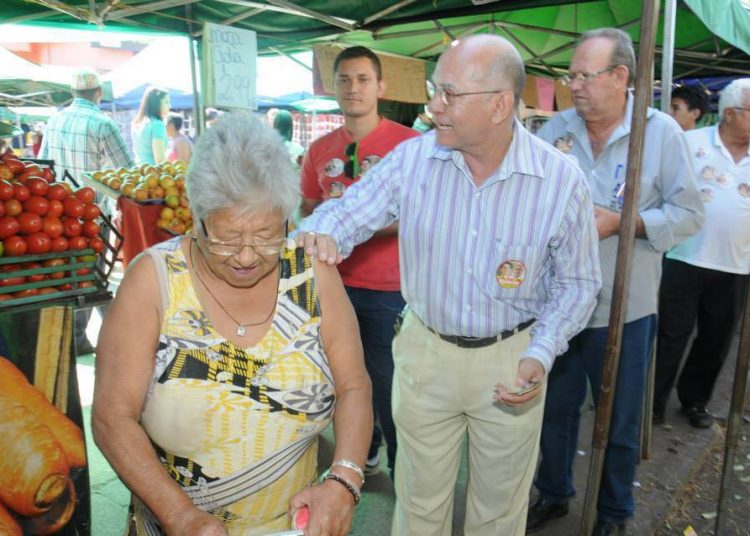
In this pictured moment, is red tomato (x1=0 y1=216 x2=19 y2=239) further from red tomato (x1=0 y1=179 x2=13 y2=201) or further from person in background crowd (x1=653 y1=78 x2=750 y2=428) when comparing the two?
person in background crowd (x1=653 y1=78 x2=750 y2=428)

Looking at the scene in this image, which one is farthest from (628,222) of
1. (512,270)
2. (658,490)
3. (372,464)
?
(658,490)

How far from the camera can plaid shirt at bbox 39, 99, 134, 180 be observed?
203 inches

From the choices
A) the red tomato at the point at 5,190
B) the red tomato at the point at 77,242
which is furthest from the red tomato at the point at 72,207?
the red tomato at the point at 5,190

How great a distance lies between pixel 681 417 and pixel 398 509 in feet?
10.4

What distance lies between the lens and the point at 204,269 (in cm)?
164

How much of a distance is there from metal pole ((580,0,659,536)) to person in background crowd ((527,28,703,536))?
0.41 metres

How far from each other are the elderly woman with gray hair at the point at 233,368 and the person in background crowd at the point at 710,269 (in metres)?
3.48

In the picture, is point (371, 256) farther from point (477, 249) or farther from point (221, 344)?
point (221, 344)

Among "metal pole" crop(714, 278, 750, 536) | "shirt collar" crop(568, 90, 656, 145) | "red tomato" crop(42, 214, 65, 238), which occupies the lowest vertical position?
"metal pole" crop(714, 278, 750, 536)

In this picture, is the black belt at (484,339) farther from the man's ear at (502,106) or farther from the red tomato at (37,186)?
the red tomato at (37,186)

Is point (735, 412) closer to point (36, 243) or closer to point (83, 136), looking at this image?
point (36, 243)

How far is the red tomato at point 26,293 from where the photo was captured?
7.82 ft

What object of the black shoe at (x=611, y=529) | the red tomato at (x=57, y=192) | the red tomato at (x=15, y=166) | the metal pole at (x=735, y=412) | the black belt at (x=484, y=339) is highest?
the red tomato at (x=15, y=166)

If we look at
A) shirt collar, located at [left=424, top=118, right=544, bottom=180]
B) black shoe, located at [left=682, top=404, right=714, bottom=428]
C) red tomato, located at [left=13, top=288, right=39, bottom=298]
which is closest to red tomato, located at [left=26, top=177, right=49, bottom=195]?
red tomato, located at [left=13, top=288, right=39, bottom=298]
